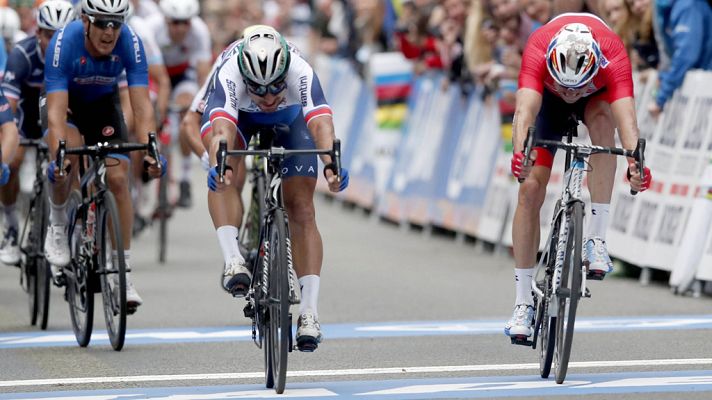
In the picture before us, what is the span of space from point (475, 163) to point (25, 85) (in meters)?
6.17

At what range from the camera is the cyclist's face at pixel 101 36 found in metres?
10.8

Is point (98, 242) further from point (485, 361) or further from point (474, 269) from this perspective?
point (474, 269)

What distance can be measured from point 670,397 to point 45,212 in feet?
17.2

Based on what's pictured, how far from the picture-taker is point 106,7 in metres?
10.7

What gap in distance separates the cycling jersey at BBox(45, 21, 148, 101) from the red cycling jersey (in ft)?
8.97

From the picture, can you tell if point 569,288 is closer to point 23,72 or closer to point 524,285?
point 524,285

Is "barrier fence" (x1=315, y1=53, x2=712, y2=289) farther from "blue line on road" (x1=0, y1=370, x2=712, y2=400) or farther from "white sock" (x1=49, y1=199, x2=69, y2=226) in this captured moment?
"white sock" (x1=49, y1=199, x2=69, y2=226)

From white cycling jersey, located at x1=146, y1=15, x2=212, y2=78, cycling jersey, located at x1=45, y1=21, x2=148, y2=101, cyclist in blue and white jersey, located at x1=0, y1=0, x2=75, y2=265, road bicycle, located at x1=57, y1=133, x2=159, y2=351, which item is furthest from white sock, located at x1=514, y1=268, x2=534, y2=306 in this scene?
white cycling jersey, located at x1=146, y1=15, x2=212, y2=78

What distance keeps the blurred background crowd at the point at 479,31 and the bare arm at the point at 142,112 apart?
9.09ft

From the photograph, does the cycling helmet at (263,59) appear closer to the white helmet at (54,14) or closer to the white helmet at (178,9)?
the white helmet at (54,14)

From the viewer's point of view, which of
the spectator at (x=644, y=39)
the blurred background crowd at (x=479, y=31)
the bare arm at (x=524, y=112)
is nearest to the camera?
the bare arm at (x=524, y=112)

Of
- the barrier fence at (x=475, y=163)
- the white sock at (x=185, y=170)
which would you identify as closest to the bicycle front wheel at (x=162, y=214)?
the white sock at (x=185, y=170)

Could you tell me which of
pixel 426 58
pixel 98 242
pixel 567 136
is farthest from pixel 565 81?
pixel 426 58

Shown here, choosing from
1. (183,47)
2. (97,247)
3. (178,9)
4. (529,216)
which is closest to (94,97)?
(97,247)
